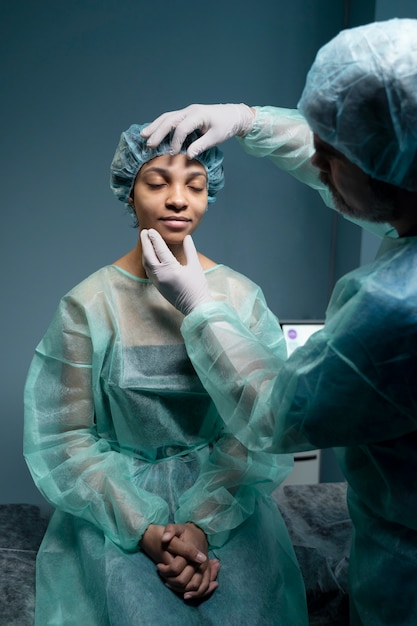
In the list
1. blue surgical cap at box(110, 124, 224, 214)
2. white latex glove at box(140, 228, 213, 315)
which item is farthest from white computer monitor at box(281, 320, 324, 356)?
white latex glove at box(140, 228, 213, 315)

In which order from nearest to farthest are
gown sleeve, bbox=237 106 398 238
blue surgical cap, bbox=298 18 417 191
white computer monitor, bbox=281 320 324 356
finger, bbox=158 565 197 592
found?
blue surgical cap, bbox=298 18 417 191 < finger, bbox=158 565 197 592 < gown sleeve, bbox=237 106 398 238 < white computer monitor, bbox=281 320 324 356

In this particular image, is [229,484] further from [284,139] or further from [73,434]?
[284,139]

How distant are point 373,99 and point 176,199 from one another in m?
0.58

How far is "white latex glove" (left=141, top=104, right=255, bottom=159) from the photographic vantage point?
141 centimetres

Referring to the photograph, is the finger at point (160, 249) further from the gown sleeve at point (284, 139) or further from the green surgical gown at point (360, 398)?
the gown sleeve at point (284, 139)

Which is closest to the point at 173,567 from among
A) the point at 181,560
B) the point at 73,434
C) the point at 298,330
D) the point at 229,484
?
the point at 181,560

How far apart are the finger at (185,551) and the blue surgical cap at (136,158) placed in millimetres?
756

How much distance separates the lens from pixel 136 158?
1.48 meters

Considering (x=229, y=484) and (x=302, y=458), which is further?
(x=302, y=458)

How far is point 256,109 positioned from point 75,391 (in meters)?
0.78

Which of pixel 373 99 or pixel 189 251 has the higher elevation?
pixel 373 99

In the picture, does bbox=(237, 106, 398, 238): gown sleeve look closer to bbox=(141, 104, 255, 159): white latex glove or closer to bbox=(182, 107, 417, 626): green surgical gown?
bbox=(141, 104, 255, 159): white latex glove

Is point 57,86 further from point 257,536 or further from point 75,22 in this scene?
point 257,536

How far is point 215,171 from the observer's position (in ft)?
5.09
